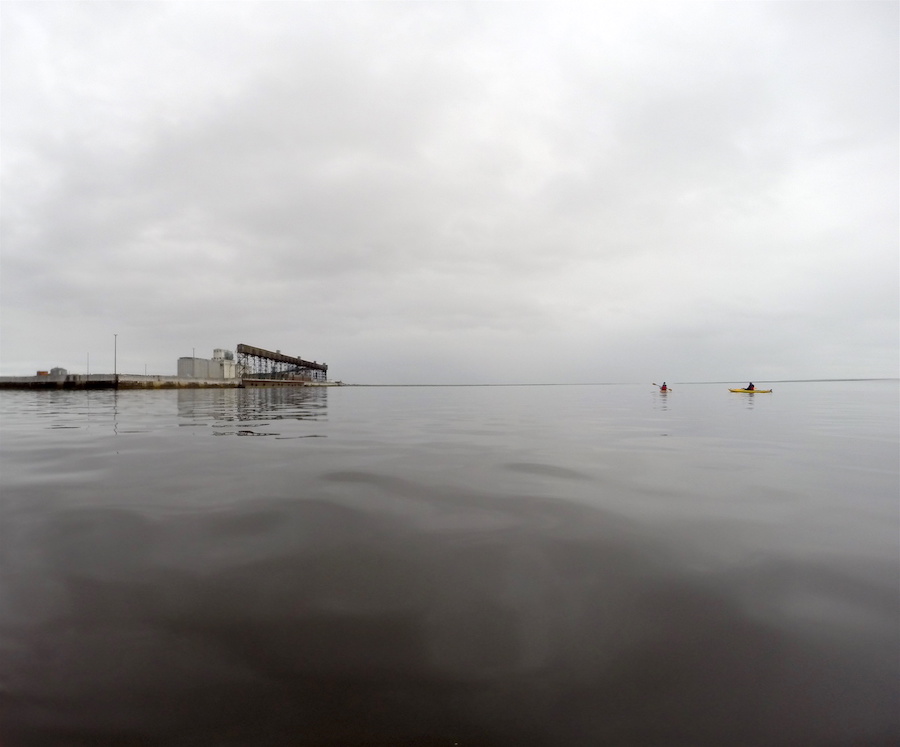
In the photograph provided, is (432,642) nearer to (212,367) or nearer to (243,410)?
(243,410)

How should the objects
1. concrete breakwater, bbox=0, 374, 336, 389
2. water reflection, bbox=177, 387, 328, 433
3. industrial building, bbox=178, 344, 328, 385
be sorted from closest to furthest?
water reflection, bbox=177, 387, 328, 433, concrete breakwater, bbox=0, 374, 336, 389, industrial building, bbox=178, 344, 328, 385

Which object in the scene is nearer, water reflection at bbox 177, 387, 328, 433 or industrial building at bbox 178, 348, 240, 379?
water reflection at bbox 177, 387, 328, 433

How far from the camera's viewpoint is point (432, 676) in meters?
2.60

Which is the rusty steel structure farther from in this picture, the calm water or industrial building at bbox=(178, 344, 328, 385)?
the calm water

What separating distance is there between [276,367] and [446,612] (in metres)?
110

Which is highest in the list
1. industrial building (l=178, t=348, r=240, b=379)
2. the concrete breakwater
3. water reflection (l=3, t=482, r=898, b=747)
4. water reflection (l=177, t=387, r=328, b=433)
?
industrial building (l=178, t=348, r=240, b=379)

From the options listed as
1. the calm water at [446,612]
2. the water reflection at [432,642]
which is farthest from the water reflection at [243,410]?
the water reflection at [432,642]

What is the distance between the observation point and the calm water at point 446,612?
2.29 meters

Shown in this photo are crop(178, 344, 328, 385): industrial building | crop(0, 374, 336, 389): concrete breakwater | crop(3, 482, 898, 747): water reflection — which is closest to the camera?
crop(3, 482, 898, 747): water reflection

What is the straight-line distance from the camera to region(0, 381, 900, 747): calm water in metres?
2.29

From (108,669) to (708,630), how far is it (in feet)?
13.1

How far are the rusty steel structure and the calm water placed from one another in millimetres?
76255

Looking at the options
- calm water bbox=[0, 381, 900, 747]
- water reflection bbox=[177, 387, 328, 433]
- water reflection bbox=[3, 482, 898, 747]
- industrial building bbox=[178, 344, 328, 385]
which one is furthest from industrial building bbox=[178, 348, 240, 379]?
water reflection bbox=[3, 482, 898, 747]

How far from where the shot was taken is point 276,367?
104375 millimetres
